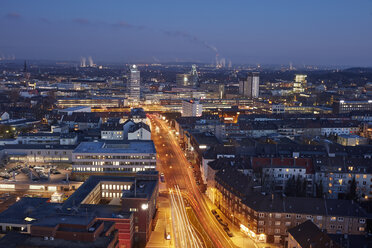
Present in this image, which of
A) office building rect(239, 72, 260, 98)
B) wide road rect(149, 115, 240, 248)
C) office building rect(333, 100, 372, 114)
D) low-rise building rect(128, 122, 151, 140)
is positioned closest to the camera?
wide road rect(149, 115, 240, 248)

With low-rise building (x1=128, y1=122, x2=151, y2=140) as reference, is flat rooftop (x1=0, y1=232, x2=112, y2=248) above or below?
below

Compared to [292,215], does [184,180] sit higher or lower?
lower

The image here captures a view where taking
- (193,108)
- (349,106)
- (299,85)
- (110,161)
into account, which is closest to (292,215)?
(110,161)

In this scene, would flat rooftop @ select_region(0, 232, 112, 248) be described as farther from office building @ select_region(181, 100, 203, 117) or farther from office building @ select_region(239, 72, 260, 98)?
office building @ select_region(239, 72, 260, 98)

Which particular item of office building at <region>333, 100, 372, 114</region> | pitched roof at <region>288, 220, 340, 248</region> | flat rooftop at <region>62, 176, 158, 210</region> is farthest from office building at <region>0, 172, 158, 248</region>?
office building at <region>333, 100, 372, 114</region>

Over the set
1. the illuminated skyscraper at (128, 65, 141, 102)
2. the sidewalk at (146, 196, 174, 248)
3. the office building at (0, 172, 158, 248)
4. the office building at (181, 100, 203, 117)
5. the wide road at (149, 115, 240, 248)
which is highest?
the illuminated skyscraper at (128, 65, 141, 102)

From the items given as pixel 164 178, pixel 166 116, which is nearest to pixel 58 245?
pixel 164 178

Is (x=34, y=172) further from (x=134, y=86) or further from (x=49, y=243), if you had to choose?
(x=134, y=86)
